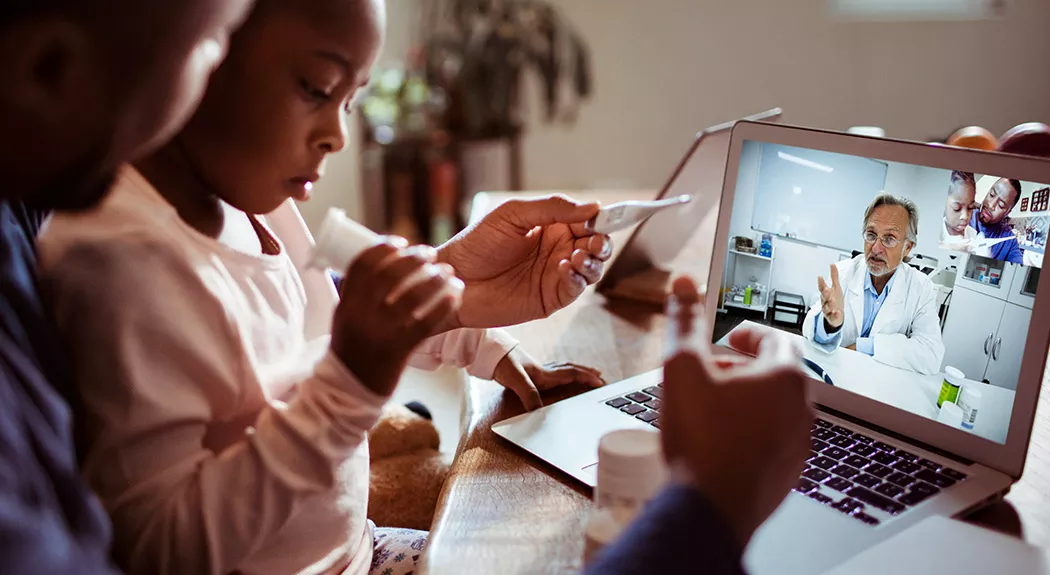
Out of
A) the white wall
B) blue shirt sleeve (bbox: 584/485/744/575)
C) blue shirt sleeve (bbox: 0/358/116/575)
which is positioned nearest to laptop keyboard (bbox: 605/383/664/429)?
blue shirt sleeve (bbox: 584/485/744/575)

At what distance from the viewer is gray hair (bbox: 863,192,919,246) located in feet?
2.56

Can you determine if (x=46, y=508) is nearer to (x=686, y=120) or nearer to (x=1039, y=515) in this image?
(x=1039, y=515)

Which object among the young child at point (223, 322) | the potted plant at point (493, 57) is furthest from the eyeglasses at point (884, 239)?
the potted plant at point (493, 57)

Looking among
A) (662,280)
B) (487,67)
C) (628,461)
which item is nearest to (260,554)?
(628,461)

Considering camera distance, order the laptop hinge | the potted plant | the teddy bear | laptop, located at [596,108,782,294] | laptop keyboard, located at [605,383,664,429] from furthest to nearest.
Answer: the potted plant, laptop, located at [596,108,782,294], the teddy bear, laptop keyboard, located at [605,383,664,429], the laptop hinge

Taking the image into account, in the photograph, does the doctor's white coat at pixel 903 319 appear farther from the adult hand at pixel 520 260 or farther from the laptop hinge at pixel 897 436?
the adult hand at pixel 520 260

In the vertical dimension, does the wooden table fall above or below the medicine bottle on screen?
below

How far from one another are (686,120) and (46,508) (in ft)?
9.74

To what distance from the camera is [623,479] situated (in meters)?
0.59

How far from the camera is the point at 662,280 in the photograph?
1312 millimetres

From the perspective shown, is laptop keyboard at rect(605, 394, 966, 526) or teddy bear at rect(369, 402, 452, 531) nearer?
laptop keyboard at rect(605, 394, 966, 526)

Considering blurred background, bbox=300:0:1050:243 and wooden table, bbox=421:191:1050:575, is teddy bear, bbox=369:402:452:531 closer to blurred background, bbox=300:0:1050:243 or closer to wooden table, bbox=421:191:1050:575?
wooden table, bbox=421:191:1050:575

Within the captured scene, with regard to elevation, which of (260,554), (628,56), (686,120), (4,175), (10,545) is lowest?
(260,554)

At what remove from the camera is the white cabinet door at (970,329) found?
2.40 feet
